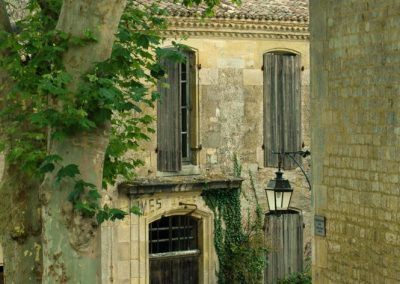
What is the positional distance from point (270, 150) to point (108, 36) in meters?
11.9

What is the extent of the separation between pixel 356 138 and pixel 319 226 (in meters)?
1.45

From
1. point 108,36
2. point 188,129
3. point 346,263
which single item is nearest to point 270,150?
point 188,129

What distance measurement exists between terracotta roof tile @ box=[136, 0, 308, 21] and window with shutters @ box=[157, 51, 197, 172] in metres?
0.92

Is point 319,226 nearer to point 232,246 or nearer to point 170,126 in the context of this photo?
point 170,126

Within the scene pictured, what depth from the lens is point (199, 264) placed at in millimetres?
23266

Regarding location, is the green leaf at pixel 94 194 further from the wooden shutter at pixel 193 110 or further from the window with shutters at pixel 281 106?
the window with shutters at pixel 281 106

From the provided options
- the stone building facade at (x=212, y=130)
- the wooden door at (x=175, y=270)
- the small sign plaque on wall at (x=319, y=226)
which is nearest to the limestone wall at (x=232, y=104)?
the stone building facade at (x=212, y=130)

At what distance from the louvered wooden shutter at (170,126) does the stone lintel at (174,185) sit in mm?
326

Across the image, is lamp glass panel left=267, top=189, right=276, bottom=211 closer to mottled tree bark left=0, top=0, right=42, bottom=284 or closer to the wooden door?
mottled tree bark left=0, top=0, right=42, bottom=284

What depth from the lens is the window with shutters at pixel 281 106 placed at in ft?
77.8

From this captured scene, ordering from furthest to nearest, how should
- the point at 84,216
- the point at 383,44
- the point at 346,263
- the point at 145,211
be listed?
the point at 145,211
the point at 346,263
the point at 383,44
the point at 84,216

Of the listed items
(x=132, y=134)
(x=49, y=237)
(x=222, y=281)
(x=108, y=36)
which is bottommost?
(x=222, y=281)

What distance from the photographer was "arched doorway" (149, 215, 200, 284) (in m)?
22.8

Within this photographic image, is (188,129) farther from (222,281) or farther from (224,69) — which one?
(222,281)
